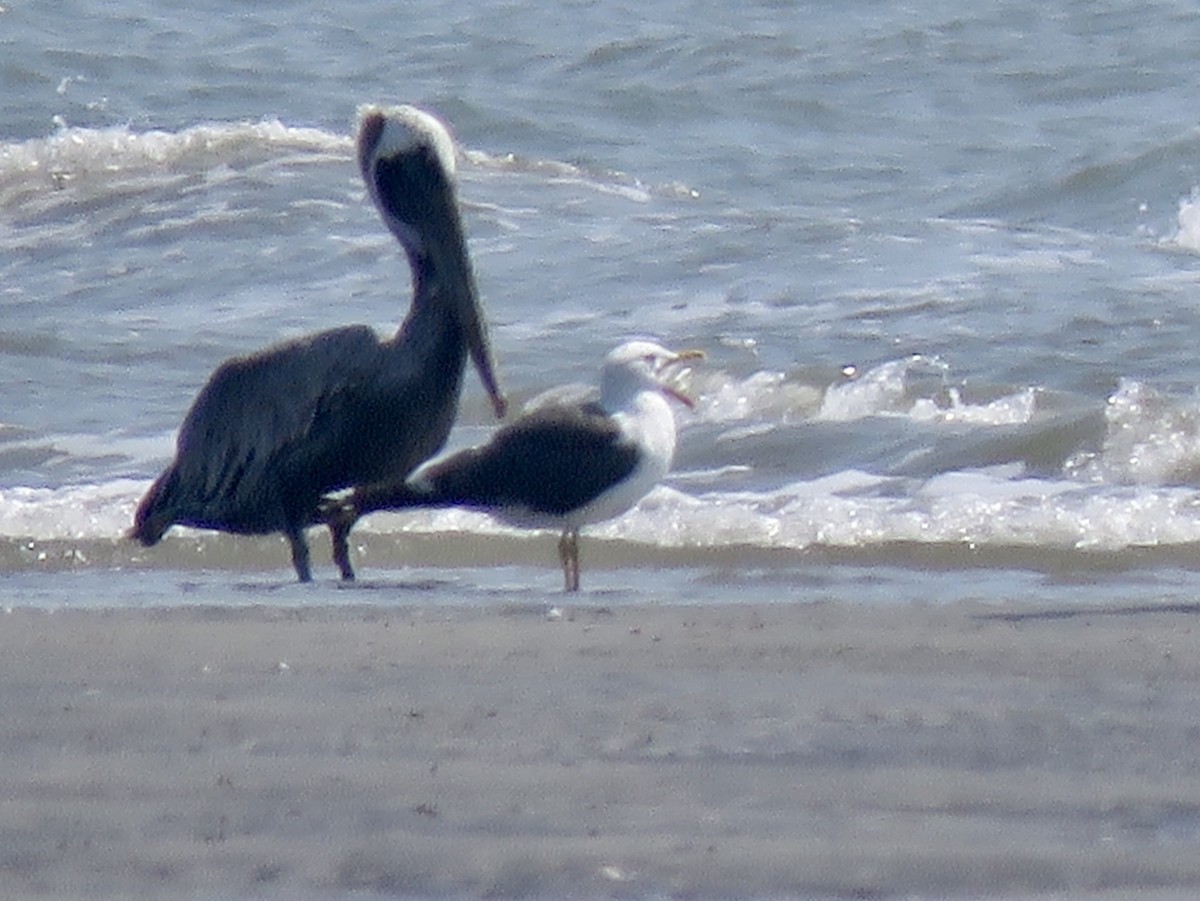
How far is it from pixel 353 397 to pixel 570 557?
0.70 m

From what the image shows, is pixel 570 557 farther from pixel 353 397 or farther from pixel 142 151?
pixel 142 151

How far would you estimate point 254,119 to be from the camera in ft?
56.3

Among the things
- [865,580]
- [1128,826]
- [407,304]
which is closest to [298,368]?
[865,580]

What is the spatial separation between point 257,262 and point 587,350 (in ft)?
9.60

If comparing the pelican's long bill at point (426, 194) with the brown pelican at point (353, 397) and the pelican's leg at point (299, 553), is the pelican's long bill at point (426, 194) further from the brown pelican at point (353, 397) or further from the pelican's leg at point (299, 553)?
the pelican's leg at point (299, 553)

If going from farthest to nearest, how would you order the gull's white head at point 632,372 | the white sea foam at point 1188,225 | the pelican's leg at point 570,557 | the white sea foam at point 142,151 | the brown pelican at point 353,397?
the white sea foam at point 142,151
the white sea foam at point 1188,225
the gull's white head at point 632,372
the brown pelican at point 353,397
the pelican's leg at point 570,557

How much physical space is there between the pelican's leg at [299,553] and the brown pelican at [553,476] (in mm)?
126

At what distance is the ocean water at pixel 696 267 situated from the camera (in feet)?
25.1

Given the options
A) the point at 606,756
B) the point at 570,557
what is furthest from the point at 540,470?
the point at 606,756

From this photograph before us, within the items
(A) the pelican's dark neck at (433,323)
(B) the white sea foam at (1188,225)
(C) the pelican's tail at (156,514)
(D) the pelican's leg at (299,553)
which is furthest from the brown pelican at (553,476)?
(B) the white sea foam at (1188,225)

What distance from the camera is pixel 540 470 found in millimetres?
7164

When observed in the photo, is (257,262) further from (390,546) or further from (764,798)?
(764,798)

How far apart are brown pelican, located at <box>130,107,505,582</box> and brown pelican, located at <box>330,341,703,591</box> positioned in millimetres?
74

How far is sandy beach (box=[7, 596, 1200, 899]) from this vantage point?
3424 mm
